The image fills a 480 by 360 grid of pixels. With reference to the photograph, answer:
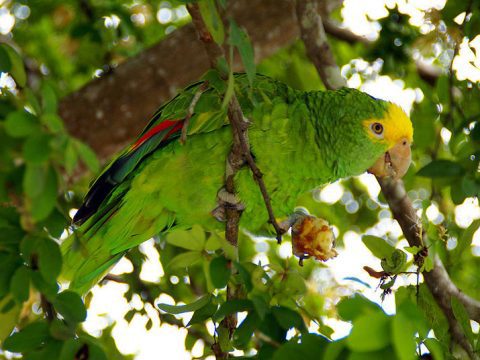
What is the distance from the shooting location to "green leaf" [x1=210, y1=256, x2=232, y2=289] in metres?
1.12

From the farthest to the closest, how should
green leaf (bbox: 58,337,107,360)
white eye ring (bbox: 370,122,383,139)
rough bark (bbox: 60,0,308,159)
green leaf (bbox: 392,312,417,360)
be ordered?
rough bark (bbox: 60,0,308,159) < white eye ring (bbox: 370,122,383,139) < green leaf (bbox: 58,337,107,360) < green leaf (bbox: 392,312,417,360)

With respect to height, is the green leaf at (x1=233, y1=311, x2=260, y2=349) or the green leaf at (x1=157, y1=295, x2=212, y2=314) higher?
the green leaf at (x1=233, y1=311, x2=260, y2=349)

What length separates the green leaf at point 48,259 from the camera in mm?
927

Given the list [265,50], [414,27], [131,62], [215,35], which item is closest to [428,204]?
[215,35]

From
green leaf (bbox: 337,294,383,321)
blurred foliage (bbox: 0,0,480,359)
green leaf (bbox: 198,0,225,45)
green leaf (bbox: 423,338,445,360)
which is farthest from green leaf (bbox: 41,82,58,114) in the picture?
green leaf (bbox: 423,338,445,360)

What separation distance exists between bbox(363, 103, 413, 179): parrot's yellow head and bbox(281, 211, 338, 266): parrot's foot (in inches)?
11.5

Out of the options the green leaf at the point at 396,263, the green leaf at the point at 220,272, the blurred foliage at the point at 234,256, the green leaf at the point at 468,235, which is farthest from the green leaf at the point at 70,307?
the green leaf at the point at 468,235

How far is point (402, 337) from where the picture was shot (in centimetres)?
80

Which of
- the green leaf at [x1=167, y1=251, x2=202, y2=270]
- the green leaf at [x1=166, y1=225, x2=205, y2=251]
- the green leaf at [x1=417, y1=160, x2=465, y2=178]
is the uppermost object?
the green leaf at [x1=166, y1=225, x2=205, y2=251]

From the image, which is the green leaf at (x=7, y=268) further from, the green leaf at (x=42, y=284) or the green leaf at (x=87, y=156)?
the green leaf at (x=87, y=156)

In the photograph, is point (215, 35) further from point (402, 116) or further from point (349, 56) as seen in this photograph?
point (349, 56)

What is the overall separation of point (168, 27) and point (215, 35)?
2436mm

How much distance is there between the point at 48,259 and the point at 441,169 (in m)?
0.82

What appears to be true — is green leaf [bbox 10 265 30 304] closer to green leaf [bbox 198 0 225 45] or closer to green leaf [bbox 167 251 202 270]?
green leaf [bbox 167 251 202 270]
